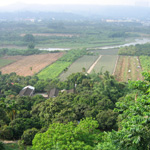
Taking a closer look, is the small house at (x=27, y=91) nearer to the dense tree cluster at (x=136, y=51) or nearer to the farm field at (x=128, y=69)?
the farm field at (x=128, y=69)

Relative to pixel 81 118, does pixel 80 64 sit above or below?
above

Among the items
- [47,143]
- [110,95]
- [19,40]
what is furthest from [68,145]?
[19,40]

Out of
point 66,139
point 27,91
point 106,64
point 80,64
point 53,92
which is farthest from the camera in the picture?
point 106,64

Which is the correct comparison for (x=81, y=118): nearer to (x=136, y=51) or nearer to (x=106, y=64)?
(x=106, y=64)

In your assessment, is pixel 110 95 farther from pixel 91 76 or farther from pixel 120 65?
pixel 120 65

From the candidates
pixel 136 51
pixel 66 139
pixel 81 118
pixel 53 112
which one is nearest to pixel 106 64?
pixel 136 51

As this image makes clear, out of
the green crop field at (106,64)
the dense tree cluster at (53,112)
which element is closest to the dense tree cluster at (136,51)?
the green crop field at (106,64)

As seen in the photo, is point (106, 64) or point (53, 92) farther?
point (106, 64)
